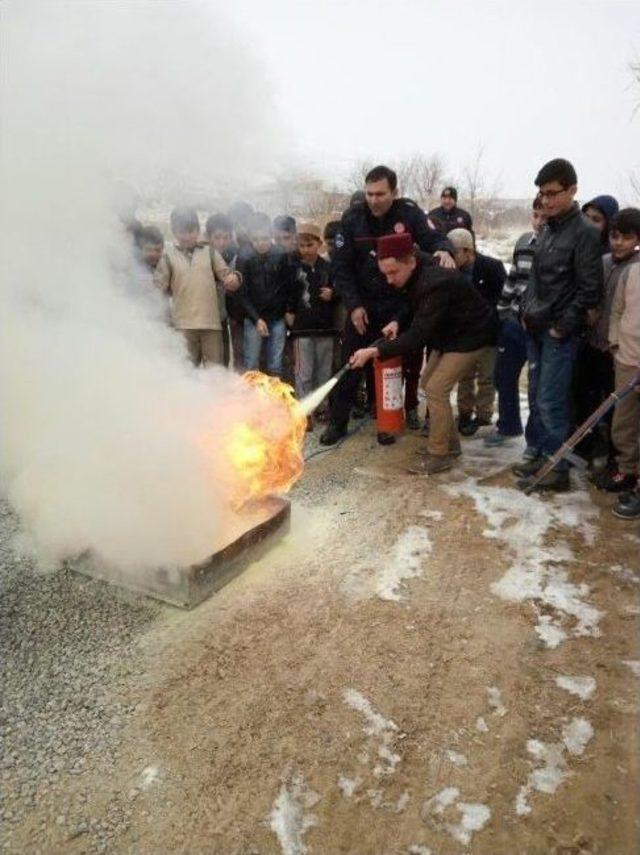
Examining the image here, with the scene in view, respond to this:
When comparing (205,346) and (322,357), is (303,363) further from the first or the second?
(205,346)

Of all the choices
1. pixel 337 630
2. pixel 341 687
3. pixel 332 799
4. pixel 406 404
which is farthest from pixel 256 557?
pixel 406 404

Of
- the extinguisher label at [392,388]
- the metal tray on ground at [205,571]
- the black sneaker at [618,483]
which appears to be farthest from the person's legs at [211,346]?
the black sneaker at [618,483]

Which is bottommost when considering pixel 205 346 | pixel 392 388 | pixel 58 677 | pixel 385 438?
pixel 58 677

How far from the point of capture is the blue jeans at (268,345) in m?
7.07

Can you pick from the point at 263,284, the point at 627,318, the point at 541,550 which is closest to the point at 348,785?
the point at 541,550

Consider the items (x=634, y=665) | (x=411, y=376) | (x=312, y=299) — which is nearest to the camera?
(x=634, y=665)

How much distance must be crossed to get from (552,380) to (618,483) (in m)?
1.16

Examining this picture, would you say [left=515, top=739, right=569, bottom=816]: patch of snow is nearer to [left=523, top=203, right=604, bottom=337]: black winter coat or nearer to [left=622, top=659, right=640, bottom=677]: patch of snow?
[left=622, top=659, right=640, bottom=677]: patch of snow

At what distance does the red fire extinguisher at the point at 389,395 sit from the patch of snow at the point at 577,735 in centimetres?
380

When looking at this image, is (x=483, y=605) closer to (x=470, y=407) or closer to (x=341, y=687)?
(x=341, y=687)

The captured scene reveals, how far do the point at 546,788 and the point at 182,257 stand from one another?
5.77 meters

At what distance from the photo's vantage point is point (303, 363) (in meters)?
7.21

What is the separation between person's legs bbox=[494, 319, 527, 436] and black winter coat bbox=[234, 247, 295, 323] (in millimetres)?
2587

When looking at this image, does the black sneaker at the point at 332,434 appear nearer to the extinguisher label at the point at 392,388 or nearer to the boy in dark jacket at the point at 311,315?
the extinguisher label at the point at 392,388
